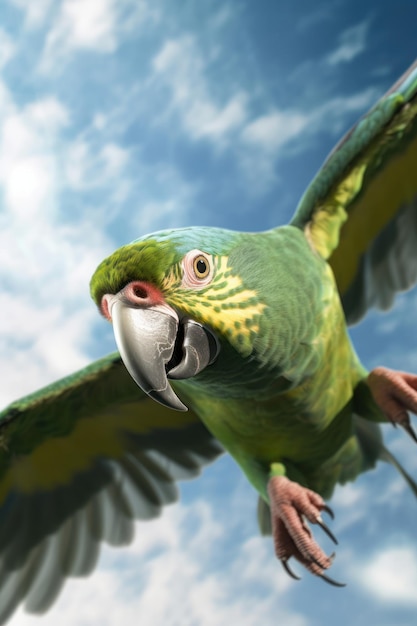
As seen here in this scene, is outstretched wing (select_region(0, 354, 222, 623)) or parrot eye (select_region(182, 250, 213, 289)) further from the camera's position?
outstretched wing (select_region(0, 354, 222, 623))

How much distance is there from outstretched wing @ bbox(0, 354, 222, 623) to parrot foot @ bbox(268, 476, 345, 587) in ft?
3.77

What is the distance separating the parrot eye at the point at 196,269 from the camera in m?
2.81

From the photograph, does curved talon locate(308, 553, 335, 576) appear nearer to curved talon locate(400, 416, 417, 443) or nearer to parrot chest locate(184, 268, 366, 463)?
parrot chest locate(184, 268, 366, 463)

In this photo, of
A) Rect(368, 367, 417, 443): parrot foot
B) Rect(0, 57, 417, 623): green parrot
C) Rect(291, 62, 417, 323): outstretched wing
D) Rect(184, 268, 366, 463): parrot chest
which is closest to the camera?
Rect(0, 57, 417, 623): green parrot

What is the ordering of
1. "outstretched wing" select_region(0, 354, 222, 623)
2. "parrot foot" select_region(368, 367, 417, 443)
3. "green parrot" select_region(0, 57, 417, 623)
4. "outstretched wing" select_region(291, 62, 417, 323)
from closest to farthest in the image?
"green parrot" select_region(0, 57, 417, 623) → "parrot foot" select_region(368, 367, 417, 443) → "outstretched wing" select_region(291, 62, 417, 323) → "outstretched wing" select_region(0, 354, 222, 623)

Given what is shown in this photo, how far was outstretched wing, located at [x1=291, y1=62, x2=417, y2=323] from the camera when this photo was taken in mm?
3922

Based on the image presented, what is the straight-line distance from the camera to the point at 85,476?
15.8ft

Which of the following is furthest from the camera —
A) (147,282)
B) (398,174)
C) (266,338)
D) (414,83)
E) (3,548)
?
(3,548)

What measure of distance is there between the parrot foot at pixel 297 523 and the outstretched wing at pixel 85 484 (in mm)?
1150

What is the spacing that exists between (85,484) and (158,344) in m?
2.44

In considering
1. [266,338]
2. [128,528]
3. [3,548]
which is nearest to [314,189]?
[266,338]

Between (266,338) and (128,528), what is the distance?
2392mm

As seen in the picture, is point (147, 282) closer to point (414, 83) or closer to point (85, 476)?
point (414, 83)

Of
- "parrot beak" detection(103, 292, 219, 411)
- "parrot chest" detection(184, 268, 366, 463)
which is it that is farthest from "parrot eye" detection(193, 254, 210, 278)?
"parrot chest" detection(184, 268, 366, 463)
